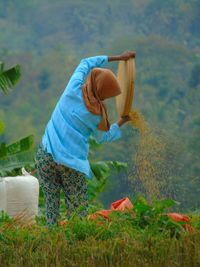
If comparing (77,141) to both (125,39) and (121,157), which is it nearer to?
(121,157)

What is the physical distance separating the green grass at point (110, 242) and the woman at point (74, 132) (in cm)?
81

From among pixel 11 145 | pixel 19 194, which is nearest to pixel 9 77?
pixel 11 145

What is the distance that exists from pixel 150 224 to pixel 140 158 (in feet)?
5.66

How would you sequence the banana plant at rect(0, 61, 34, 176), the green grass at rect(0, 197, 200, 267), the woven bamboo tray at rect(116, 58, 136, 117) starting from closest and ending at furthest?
the green grass at rect(0, 197, 200, 267) → the woven bamboo tray at rect(116, 58, 136, 117) → the banana plant at rect(0, 61, 34, 176)

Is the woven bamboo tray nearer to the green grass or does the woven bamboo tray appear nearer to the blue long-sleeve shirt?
the blue long-sleeve shirt

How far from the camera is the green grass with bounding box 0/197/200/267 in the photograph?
4.96 m

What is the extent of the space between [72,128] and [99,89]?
1.06 feet

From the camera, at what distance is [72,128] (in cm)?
678

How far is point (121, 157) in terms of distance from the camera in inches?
1479

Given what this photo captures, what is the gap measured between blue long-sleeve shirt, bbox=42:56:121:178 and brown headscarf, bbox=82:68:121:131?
1.8 inches

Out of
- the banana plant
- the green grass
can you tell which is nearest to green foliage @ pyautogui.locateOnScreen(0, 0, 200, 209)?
the banana plant

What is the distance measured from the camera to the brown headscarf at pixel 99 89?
6.69m

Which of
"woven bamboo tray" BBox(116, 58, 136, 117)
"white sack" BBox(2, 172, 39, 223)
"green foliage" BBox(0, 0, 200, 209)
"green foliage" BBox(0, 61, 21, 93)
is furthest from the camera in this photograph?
"green foliage" BBox(0, 0, 200, 209)

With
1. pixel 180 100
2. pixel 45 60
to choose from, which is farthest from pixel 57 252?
pixel 45 60
